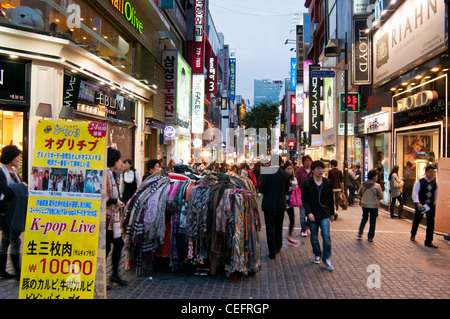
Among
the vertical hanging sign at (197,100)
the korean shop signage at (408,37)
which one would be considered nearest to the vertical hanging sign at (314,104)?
the vertical hanging sign at (197,100)

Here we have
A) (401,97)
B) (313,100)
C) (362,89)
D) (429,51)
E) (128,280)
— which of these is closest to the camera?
(128,280)

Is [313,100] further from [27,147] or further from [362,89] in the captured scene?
[27,147]

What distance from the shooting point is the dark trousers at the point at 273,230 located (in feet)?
22.2

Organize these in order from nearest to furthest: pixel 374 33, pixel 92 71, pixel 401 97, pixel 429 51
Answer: pixel 429 51, pixel 92 71, pixel 401 97, pixel 374 33

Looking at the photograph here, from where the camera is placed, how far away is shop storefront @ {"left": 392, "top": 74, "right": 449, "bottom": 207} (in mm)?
9992

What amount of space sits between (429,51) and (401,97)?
3.68 m

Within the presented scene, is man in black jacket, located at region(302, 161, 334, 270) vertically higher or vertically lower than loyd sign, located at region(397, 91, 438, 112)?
lower

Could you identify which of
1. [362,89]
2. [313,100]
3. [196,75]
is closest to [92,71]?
[362,89]

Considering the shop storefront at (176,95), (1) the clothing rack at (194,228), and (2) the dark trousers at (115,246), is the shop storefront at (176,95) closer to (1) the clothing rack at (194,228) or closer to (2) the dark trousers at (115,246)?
(1) the clothing rack at (194,228)

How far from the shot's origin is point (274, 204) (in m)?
6.80

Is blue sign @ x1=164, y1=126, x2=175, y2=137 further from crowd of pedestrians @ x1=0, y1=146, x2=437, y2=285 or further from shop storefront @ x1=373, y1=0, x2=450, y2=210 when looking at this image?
crowd of pedestrians @ x1=0, y1=146, x2=437, y2=285

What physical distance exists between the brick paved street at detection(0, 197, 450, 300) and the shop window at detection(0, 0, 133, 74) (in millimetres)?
7267

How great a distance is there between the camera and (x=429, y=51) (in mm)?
9812

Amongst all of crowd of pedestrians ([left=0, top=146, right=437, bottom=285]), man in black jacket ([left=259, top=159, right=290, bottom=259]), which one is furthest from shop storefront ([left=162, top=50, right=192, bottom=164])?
man in black jacket ([left=259, top=159, right=290, bottom=259])
